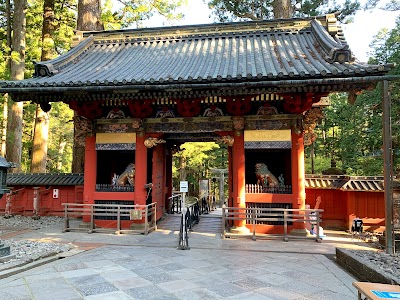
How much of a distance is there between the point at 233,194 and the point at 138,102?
13.5 feet

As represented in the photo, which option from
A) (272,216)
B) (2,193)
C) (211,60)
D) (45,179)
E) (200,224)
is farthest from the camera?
(45,179)

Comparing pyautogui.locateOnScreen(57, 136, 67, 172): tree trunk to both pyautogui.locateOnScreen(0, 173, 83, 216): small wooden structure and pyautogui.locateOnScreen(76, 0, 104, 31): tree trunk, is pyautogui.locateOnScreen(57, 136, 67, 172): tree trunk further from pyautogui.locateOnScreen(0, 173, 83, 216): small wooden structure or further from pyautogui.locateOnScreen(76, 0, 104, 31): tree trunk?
pyautogui.locateOnScreen(76, 0, 104, 31): tree trunk

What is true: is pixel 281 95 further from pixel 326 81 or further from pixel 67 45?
pixel 67 45

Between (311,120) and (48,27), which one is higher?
(48,27)

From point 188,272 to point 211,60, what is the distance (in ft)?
22.6

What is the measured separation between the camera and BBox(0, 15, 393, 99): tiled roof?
6957mm

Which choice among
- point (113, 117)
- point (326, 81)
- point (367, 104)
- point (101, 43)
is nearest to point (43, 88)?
point (113, 117)

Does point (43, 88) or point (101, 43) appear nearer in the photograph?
point (43, 88)

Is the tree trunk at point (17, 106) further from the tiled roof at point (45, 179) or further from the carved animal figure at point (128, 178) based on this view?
the carved animal figure at point (128, 178)

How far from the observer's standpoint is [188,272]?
5.11 m

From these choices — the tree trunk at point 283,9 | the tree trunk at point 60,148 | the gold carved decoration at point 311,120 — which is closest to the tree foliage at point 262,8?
the tree trunk at point 283,9

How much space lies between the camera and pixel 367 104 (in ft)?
52.2

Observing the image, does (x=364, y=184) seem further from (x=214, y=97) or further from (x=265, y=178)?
(x=214, y=97)

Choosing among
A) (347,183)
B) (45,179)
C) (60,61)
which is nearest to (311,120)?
(347,183)
